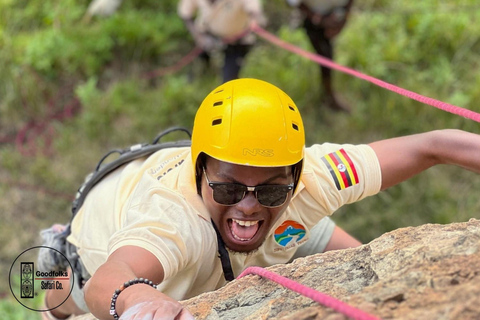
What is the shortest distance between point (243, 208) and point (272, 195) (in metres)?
0.10

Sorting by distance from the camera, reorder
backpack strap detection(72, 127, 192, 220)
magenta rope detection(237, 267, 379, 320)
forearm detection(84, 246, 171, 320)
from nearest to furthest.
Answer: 1. magenta rope detection(237, 267, 379, 320)
2. forearm detection(84, 246, 171, 320)
3. backpack strap detection(72, 127, 192, 220)

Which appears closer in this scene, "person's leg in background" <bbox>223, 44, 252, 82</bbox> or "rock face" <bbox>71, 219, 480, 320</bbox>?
"rock face" <bbox>71, 219, 480, 320</bbox>

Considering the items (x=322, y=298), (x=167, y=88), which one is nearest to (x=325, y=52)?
(x=167, y=88)

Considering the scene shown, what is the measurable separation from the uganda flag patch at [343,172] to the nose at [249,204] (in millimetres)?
396

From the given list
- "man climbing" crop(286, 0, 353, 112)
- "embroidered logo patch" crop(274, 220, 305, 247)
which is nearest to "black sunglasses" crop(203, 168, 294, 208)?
"embroidered logo patch" crop(274, 220, 305, 247)

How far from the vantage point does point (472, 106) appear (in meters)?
Answer: 5.02

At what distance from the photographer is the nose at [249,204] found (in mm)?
1928

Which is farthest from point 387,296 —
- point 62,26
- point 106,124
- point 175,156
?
point 62,26

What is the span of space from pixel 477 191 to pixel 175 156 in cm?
294

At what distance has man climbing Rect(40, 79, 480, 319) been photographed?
1745 millimetres

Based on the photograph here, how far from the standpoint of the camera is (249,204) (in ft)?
6.33

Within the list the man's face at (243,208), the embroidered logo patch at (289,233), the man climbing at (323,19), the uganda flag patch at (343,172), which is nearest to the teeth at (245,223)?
the man's face at (243,208)

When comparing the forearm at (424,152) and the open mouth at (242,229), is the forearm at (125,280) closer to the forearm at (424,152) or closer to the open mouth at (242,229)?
the open mouth at (242,229)

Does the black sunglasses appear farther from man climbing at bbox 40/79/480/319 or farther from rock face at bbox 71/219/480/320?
rock face at bbox 71/219/480/320
